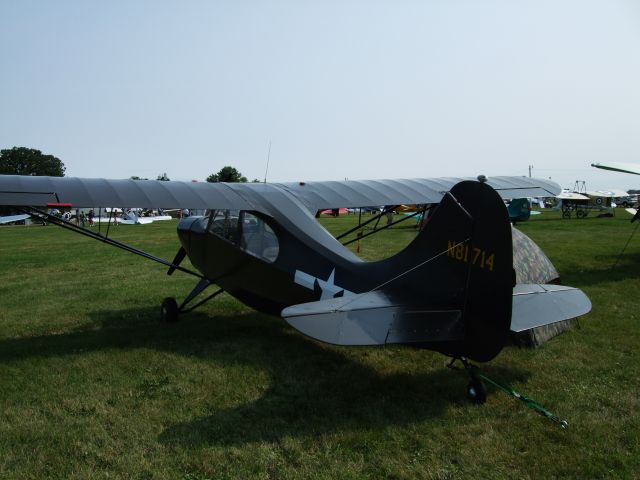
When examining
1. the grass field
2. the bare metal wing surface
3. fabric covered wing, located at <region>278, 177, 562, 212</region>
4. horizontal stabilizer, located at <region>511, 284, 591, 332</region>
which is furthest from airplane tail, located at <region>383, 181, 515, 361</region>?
fabric covered wing, located at <region>278, 177, 562, 212</region>

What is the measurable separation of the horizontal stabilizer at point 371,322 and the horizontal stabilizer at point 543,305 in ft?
1.63

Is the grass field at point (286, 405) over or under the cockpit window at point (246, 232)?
under

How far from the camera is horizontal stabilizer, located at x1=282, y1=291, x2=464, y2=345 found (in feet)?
12.2

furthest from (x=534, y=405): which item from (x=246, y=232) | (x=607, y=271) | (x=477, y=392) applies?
(x=607, y=271)

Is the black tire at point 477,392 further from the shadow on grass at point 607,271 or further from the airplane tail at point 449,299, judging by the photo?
the shadow on grass at point 607,271

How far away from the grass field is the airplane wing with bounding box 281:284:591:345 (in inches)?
28.6

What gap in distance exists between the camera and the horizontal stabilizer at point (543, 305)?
4078 mm

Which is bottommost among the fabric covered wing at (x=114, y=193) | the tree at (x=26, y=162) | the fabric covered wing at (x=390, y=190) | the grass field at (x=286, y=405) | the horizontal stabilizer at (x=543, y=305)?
the grass field at (x=286, y=405)

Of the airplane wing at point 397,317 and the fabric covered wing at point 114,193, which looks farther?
the fabric covered wing at point 114,193

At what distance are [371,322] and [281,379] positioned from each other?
5.18ft

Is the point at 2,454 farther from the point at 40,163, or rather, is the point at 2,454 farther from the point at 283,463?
the point at 40,163

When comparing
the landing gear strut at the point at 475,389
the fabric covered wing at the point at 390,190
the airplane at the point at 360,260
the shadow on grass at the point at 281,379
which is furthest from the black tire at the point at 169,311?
the landing gear strut at the point at 475,389

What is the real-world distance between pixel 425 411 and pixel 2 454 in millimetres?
3126

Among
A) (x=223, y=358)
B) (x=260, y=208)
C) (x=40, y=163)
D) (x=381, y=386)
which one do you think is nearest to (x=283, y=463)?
(x=381, y=386)
